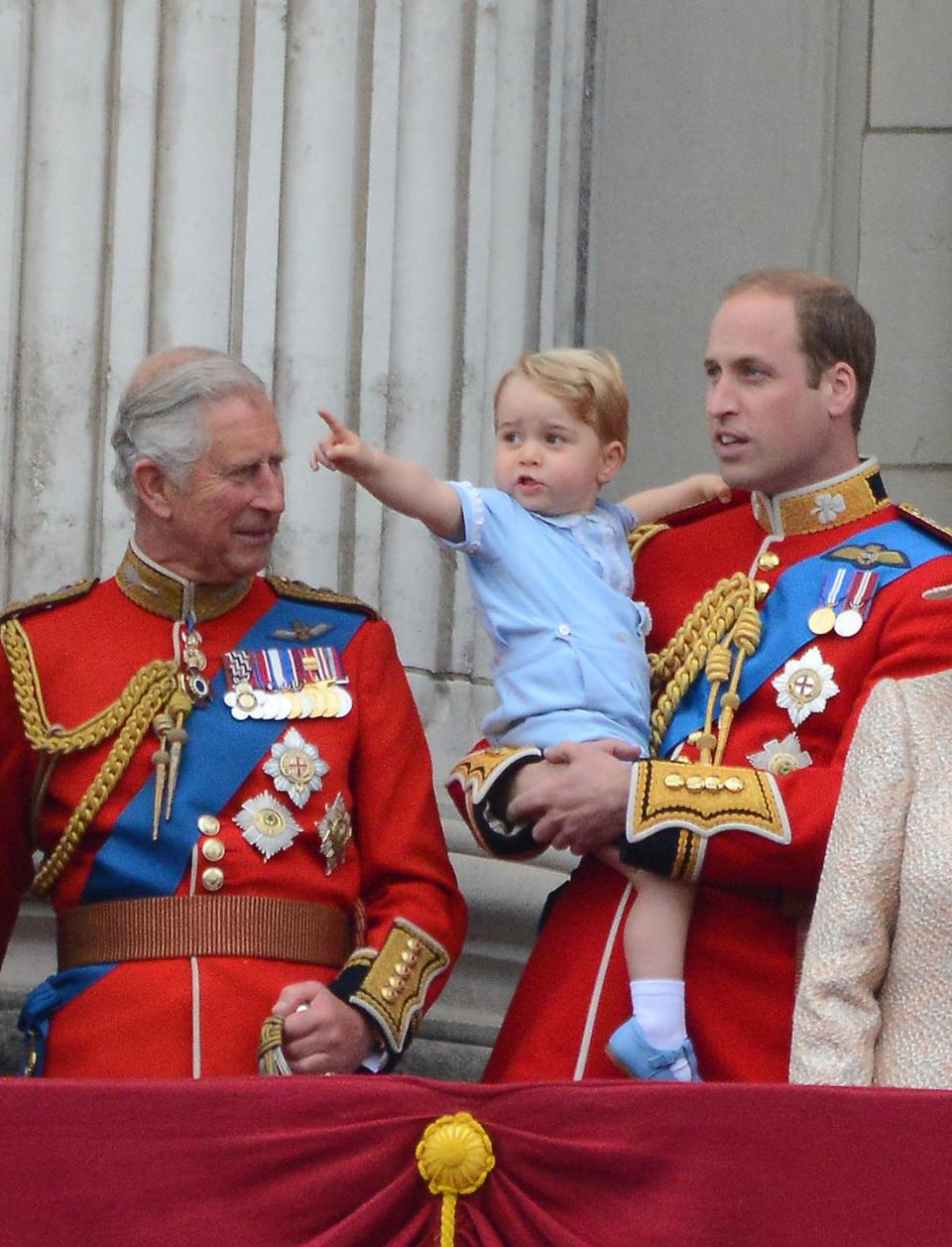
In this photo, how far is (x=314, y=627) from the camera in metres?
4.05

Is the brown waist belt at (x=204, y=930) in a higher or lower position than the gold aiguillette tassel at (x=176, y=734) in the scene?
lower

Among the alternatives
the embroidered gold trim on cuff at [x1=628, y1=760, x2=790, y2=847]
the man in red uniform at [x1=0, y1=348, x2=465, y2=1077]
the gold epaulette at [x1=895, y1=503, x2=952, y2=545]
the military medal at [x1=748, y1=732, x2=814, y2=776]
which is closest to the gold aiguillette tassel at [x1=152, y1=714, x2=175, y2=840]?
the man in red uniform at [x1=0, y1=348, x2=465, y2=1077]

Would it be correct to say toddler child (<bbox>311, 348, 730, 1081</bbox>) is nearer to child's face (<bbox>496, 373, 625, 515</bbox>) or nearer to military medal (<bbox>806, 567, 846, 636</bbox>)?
child's face (<bbox>496, 373, 625, 515</bbox>)

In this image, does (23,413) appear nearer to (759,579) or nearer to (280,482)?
(280,482)

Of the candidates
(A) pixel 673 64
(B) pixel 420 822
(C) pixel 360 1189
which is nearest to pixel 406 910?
(B) pixel 420 822

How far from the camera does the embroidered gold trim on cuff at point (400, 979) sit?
3.72 m

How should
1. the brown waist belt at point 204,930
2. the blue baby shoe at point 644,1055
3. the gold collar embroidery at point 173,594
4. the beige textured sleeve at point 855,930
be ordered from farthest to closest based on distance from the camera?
the gold collar embroidery at point 173,594
the brown waist belt at point 204,930
the blue baby shoe at point 644,1055
the beige textured sleeve at point 855,930

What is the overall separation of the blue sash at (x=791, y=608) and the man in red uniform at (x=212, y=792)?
1.22 feet

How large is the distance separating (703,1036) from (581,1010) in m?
0.16

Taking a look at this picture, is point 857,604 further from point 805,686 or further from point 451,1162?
point 451,1162

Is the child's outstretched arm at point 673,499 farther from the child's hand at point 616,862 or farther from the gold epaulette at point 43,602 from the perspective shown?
the gold epaulette at point 43,602

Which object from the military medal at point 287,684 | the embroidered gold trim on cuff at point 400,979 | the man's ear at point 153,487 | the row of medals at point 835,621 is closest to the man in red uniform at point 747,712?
the row of medals at point 835,621

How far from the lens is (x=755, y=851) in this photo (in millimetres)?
3545

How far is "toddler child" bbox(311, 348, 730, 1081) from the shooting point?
12.0 feet
